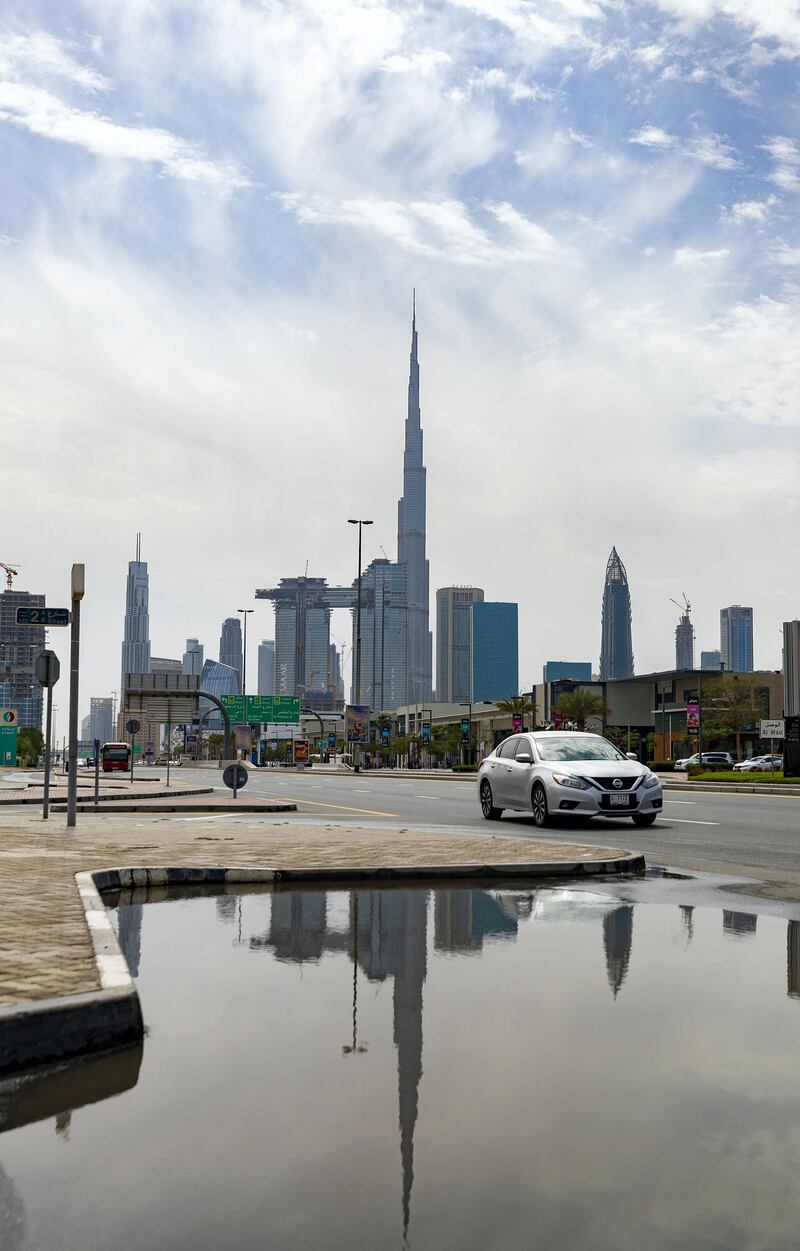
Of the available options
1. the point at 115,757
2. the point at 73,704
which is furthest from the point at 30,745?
the point at 73,704

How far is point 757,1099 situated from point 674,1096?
29cm

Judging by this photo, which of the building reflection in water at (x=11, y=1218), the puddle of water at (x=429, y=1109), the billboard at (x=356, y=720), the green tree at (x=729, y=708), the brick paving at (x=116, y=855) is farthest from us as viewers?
the green tree at (x=729, y=708)

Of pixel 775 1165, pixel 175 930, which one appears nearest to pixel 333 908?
pixel 175 930

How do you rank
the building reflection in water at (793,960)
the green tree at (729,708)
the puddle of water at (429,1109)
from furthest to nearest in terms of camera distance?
the green tree at (729,708)
the building reflection in water at (793,960)
the puddle of water at (429,1109)

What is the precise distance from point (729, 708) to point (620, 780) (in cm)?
8133

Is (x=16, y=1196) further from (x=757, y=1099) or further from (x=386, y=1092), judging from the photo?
(x=757, y=1099)

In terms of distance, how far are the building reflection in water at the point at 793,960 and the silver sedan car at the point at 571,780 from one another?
9.98 m

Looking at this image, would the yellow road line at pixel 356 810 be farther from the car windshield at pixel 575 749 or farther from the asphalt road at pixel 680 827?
the car windshield at pixel 575 749

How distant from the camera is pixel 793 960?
6.94 meters

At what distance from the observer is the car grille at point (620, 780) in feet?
60.3

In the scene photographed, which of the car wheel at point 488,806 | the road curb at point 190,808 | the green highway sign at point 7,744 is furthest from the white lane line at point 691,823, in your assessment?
the green highway sign at point 7,744

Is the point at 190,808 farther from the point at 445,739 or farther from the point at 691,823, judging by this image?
the point at 445,739

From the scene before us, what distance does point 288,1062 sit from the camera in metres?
4.71

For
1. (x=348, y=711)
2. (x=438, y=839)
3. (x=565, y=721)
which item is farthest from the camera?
(x=565, y=721)
